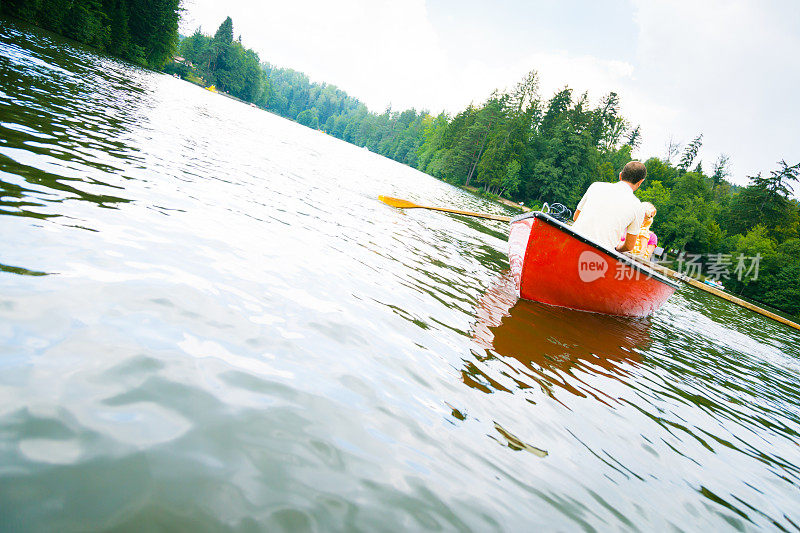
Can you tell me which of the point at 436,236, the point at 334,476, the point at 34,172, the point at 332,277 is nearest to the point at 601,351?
the point at 332,277

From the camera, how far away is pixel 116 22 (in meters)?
30.7

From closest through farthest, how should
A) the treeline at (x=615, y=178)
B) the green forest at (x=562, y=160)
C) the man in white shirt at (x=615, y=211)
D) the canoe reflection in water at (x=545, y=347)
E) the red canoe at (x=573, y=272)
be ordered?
the canoe reflection in water at (x=545, y=347) → the red canoe at (x=573, y=272) → the man in white shirt at (x=615, y=211) → the green forest at (x=562, y=160) → the treeline at (x=615, y=178)

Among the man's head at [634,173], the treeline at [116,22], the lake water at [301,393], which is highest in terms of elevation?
the treeline at [116,22]

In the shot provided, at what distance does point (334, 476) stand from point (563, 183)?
5240 cm

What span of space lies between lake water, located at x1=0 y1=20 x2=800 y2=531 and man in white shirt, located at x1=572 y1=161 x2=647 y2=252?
1.48 meters

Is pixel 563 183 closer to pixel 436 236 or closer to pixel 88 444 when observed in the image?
pixel 436 236

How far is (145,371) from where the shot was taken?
1922 millimetres

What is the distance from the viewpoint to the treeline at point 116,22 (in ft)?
83.3

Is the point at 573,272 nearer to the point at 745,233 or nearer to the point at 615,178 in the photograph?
the point at 745,233

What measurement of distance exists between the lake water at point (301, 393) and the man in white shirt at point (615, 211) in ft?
4.84

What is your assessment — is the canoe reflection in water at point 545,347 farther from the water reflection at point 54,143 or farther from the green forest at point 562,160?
the green forest at point 562,160

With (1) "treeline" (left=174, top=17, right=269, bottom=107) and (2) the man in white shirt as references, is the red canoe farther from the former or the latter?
(1) "treeline" (left=174, top=17, right=269, bottom=107)

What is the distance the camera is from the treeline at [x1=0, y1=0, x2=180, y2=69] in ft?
83.3

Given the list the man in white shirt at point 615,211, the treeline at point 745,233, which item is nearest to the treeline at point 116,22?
the man in white shirt at point 615,211
